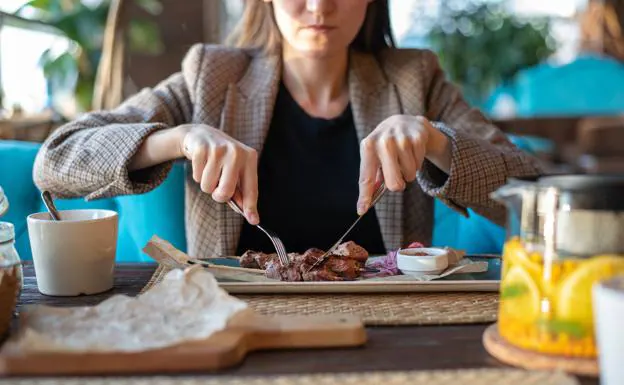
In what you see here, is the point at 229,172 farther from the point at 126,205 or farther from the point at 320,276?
the point at 126,205

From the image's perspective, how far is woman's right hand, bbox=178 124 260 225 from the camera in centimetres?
100

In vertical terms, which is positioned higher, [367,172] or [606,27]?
[606,27]

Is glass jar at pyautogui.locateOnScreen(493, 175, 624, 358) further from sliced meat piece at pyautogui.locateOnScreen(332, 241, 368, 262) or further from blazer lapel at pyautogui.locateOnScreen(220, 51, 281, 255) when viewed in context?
blazer lapel at pyautogui.locateOnScreen(220, 51, 281, 255)

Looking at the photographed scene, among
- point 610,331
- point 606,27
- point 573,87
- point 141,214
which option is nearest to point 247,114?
point 141,214

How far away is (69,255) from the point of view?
893mm

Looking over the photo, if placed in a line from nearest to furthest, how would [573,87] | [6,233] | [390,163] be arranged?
1. [6,233]
2. [390,163]
3. [573,87]

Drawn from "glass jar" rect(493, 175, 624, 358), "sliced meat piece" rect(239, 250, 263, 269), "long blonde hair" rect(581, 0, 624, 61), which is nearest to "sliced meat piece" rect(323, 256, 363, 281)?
"sliced meat piece" rect(239, 250, 263, 269)

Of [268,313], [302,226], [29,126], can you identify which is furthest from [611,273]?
[29,126]

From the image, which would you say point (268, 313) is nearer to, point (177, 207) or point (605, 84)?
point (177, 207)

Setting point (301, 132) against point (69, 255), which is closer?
point (69, 255)

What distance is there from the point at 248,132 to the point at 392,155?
18.9 inches

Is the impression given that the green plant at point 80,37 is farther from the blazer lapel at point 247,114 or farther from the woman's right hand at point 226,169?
the woman's right hand at point 226,169

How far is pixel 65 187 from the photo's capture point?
1.28 metres

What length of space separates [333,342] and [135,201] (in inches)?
37.4
